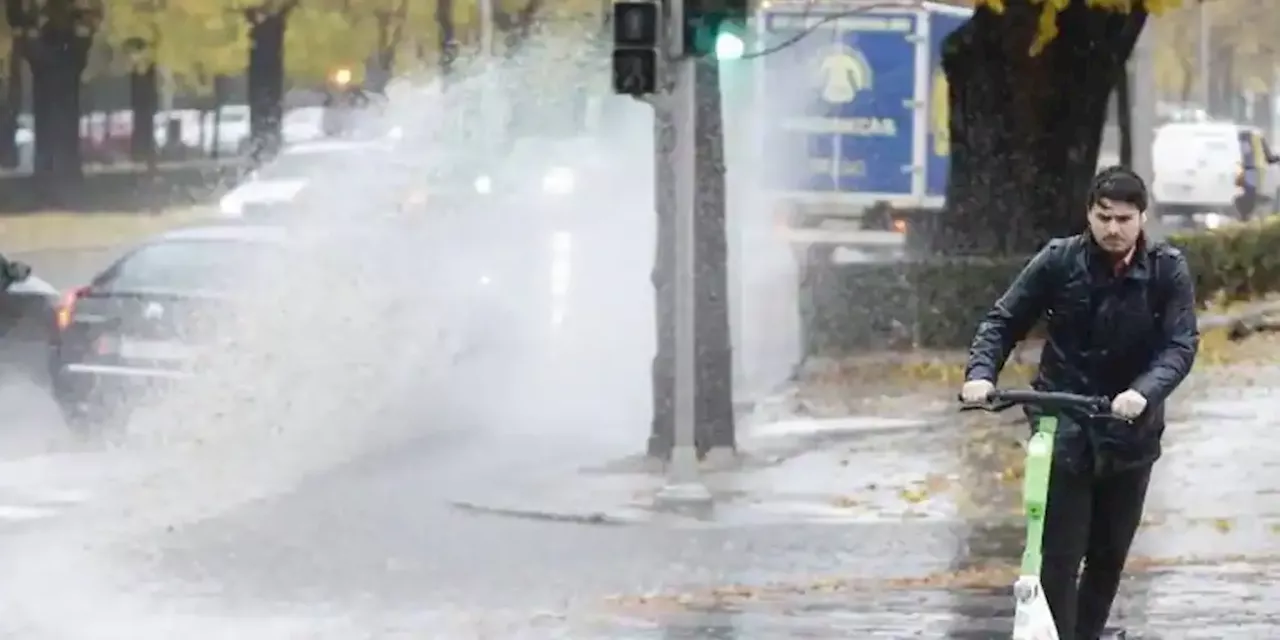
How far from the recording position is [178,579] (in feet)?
39.2

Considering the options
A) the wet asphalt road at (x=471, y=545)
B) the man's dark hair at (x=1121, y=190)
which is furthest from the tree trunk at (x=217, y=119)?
the man's dark hair at (x=1121, y=190)

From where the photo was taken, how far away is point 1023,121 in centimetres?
2253

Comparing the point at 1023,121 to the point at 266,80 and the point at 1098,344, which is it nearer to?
the point at 1098,344

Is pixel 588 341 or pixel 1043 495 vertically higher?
pixel 1043 495

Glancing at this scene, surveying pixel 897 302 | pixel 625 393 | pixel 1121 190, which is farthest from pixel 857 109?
pixel 1121 190

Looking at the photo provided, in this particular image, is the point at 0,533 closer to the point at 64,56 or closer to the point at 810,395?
the point at 810,395

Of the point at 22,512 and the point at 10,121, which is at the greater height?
the point at 10,121

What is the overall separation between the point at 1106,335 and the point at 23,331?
12.6 metres

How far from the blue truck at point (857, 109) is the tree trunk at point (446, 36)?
18.7m

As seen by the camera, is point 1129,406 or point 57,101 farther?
point 57,101

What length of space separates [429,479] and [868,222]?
16437 millimetres

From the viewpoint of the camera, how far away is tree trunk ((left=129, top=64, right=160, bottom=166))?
51769mm

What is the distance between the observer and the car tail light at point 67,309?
17.2 meters

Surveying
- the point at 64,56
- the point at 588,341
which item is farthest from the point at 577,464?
the point at 64,56
